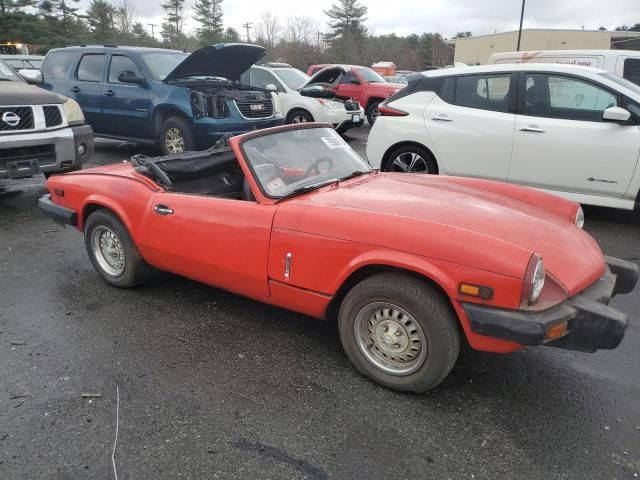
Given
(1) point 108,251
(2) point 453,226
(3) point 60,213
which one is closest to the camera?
(2) point 453,226

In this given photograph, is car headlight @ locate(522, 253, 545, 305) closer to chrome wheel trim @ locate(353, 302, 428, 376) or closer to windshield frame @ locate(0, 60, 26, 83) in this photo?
chrome wheel trim @ locate(353, 302, 428, 376)

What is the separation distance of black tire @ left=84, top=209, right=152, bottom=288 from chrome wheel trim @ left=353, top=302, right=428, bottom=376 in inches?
76.9

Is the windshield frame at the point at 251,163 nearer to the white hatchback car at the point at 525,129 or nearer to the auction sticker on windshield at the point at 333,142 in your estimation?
the auction sticker on windshield at the point at 333,142

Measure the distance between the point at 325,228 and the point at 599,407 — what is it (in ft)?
5.65

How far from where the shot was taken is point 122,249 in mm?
3820

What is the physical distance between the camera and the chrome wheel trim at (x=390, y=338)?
8.38 ft

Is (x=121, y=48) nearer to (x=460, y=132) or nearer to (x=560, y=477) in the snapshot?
(x=460, y=132)

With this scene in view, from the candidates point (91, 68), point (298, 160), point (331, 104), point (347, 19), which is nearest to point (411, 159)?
point (298, 160)

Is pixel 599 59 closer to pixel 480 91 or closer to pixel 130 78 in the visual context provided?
pixel 480 91

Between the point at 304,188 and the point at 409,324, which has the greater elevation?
the point at 304,188

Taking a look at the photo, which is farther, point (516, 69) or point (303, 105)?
point (303, 105)

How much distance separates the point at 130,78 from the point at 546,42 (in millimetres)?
40463

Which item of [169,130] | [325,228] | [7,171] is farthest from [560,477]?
[169,130]

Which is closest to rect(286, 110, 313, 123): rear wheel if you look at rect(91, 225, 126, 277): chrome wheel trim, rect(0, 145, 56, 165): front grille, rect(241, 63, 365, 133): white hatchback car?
rect(241, 63, 365, 133): white hatchback car
